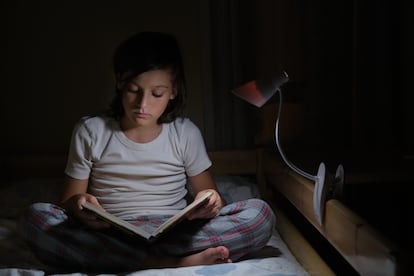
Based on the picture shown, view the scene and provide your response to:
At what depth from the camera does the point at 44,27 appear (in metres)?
2.07

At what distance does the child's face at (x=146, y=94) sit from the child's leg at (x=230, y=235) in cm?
30

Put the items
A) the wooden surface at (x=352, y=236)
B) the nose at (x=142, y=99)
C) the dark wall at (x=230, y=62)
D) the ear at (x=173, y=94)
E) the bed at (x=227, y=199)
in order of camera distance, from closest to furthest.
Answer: the wooden surface at (x=352, y=236) < the bed at (x=227, y=199) < the nose at (x=142, y=99) < the ear at (x=173, y=94) < the dark wall at (x=230, y=62)

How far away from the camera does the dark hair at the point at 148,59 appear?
1.41 m

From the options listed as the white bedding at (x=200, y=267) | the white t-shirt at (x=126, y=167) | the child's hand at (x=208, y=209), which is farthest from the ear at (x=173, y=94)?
the white bedding at (x=200, y=267)

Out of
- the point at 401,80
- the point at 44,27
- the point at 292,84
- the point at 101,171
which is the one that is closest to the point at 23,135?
the point at 44,27

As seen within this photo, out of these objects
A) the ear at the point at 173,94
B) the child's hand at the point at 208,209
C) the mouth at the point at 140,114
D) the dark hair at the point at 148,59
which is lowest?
the child's hand at the point at 208,209

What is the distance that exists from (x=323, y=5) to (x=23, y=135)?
3.98 feet

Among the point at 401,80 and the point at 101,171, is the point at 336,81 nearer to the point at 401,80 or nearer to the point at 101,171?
the point at 401,80

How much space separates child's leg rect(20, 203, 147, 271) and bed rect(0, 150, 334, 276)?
39mm

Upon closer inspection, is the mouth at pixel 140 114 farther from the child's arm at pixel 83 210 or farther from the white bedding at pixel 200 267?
the white bedding at pixel 200 267

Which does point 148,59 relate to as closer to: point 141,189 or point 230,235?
point 141,189

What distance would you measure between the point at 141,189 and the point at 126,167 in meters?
0.07

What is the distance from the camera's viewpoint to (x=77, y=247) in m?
1.23

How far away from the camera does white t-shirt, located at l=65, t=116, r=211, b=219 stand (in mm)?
1438
